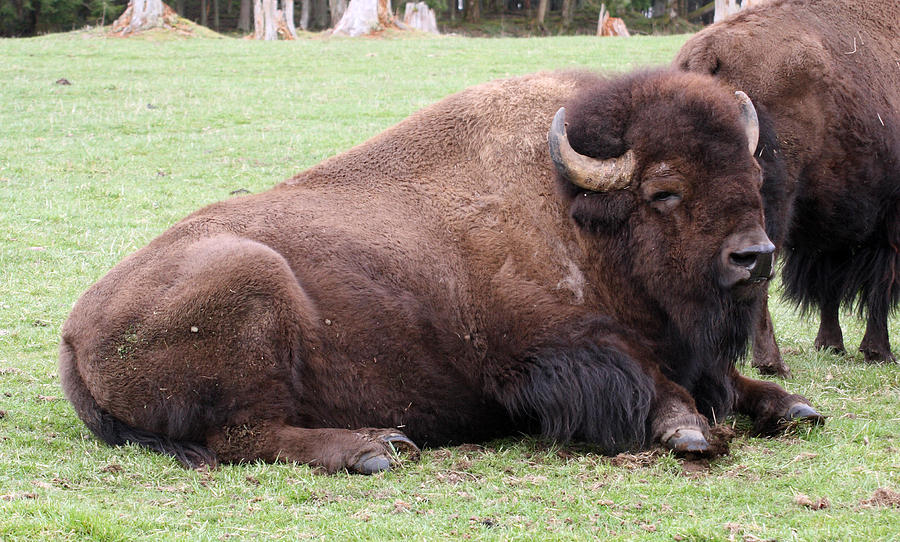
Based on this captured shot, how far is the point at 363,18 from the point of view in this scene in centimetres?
3366

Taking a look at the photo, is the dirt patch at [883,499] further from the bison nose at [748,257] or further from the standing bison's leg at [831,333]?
the standing bison's leg at [831,333]

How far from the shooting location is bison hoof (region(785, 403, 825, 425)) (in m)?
5.26

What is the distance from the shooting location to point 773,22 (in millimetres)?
6719

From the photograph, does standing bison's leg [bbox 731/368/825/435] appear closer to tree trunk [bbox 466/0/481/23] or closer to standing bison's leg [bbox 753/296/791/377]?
standing bison's leg [bbox 753/296/791/377]

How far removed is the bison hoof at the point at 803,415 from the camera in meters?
5.26

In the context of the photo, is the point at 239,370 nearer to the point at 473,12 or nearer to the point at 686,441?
the point at 686,441

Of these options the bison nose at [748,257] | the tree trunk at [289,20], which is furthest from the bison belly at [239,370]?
the tree trunk at [289,20]

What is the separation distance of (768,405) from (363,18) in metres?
30.0

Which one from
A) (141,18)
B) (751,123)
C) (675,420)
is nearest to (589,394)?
(675,420)

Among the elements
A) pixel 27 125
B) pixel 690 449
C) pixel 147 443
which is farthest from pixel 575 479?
pixel 27 125

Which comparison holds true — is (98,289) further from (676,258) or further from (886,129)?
(886,129)

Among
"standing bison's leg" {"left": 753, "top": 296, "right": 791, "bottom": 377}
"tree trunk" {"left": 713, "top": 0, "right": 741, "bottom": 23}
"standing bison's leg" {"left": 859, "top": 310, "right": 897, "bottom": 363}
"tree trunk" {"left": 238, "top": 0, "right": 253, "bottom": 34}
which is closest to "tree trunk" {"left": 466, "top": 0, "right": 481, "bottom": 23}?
"tree trunk" {"left": 238, "top": 0, "right": 253, "bottom": 34}

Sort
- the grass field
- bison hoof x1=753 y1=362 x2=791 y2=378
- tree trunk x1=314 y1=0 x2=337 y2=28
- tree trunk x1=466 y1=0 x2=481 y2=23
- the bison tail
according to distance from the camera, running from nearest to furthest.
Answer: the grass field, the bison tail, bison hoof x1=753 y1=362 x2=791 y2=378, tree trunk x1=466 y1=0 x2=481 y2=23, tree trunk x1=314 y1=0 x2=337 y2=28

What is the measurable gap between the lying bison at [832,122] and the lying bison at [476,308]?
1170 mm
